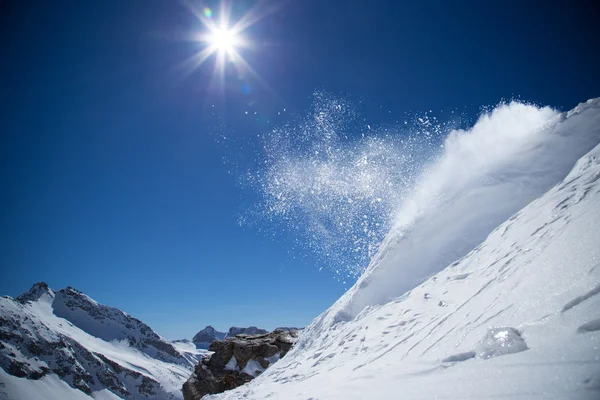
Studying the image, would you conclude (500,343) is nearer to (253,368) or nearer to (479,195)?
(479,195)

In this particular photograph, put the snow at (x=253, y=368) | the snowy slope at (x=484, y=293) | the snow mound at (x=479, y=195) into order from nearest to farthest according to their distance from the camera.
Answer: the snowy slope at (x=484, y=293), the snow mound at (x=479, y=195), the snow at (x=253, y=368)

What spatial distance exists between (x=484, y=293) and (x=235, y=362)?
23482mm

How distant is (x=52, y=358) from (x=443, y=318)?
240253mm

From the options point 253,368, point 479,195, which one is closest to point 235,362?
point 253,368

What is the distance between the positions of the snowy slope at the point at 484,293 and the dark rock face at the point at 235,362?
769 centimetres

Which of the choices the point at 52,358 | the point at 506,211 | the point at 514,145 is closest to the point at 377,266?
the point at 506,211

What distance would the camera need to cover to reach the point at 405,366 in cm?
626

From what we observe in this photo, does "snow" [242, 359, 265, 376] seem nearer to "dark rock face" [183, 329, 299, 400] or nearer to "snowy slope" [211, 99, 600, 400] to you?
"dark rock face" [183, 329, 299, 400]

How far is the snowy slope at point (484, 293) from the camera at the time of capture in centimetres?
393

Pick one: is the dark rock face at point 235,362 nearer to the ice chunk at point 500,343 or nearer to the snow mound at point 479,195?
the snow mound at point 479,195

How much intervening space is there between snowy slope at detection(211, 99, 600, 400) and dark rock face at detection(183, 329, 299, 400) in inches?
303

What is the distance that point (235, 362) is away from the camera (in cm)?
2544

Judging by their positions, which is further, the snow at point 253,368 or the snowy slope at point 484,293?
the snow at point 253,368

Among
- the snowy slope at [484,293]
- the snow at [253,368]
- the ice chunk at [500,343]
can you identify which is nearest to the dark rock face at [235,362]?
the snow at [253,368]
